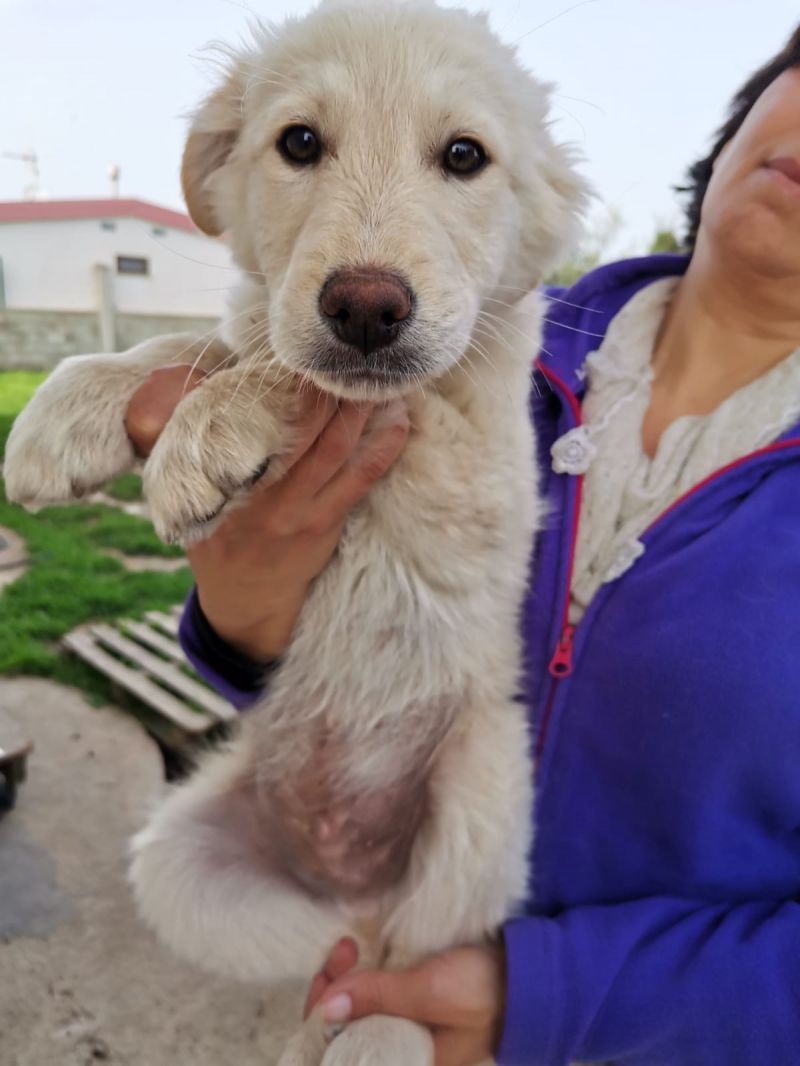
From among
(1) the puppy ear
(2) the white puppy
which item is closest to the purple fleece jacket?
(2) the white puppy

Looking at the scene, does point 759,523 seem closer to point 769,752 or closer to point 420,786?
point 769,752

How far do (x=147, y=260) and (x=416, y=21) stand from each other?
32.8 feet

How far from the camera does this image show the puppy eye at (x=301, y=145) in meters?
1.43

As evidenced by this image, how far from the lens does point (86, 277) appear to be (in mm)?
10312

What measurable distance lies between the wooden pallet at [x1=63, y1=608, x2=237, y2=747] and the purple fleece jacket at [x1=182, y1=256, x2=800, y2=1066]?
2.19 meters

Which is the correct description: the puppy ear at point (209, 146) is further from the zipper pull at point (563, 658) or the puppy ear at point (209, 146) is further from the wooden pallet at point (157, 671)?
the wooden pallet at point (157, 671)

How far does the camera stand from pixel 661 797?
153cm

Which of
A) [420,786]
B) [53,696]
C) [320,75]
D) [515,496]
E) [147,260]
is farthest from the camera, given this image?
[147,260]

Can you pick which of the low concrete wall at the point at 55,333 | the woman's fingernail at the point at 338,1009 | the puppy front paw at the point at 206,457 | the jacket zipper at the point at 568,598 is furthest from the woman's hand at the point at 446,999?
the low concrete wall at the point at 55,333

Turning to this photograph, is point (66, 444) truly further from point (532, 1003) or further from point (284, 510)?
point (532, 1003)

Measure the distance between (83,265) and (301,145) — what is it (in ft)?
35.5

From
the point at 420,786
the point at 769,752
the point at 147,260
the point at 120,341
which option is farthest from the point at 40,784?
the point at 147,260

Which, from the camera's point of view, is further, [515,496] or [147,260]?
[147,260]

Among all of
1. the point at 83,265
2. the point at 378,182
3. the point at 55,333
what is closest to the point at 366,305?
the point at 378,182
